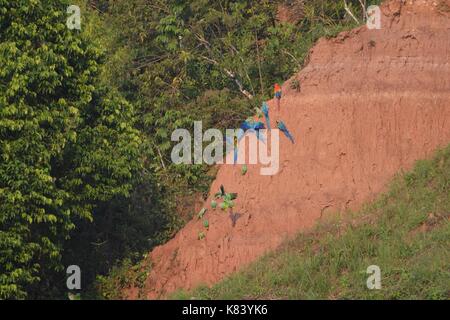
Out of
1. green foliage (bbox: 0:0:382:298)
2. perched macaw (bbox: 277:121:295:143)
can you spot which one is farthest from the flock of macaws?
green foliage (bbox: 0:0:382:298)

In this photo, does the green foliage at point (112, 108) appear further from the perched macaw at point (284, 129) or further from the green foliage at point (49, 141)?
the perched macaw at point (284, 129)

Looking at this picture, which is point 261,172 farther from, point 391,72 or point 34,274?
point 34,274

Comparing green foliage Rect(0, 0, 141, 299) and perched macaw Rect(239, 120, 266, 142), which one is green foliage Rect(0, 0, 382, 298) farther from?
perched macaw Rect(239, 120, 266, 142)

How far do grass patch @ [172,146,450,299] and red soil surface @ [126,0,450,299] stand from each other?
0.45 m

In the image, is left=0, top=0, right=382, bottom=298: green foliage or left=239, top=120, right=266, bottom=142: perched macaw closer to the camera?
left=0, top=0, right=382, bottom=298: green foliage

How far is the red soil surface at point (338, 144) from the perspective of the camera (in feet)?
64.4
